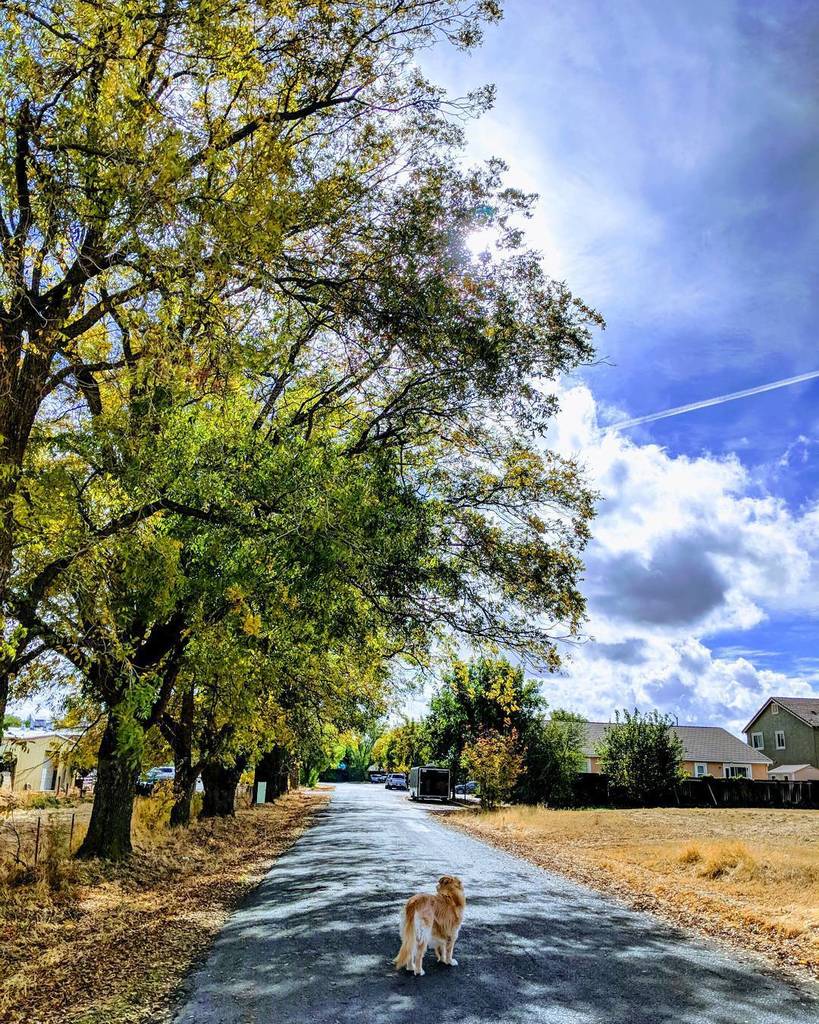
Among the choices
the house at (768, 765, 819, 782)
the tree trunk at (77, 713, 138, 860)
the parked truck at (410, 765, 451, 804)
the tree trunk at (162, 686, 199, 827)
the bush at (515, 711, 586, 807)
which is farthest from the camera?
the house at (768, 765, 819, 782)

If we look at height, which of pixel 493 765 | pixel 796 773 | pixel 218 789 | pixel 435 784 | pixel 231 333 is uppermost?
pixel 231 333

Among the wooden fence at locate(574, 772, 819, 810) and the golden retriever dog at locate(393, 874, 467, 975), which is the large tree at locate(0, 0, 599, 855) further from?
the wooden fence at locate(574, 772, 819, 810)

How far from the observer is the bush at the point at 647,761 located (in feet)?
143

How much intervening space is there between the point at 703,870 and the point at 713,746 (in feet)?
211

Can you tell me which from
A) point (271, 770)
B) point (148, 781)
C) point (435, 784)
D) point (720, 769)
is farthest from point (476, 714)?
point (720, 769)

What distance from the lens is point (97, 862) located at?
1336cm

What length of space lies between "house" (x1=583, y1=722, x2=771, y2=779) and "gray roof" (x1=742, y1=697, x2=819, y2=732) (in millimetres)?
4623

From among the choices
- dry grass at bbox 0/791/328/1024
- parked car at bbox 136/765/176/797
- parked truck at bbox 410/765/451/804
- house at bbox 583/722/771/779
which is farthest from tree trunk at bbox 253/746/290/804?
house at bbox 583/722/771/779

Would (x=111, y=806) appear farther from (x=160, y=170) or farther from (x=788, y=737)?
(x=788, y=737)

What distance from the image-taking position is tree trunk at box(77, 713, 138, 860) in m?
14.0

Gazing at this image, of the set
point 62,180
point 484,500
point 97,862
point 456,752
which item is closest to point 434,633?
point 484,500

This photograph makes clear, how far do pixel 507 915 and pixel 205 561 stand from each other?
20.5 feet

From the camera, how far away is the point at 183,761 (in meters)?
21.6

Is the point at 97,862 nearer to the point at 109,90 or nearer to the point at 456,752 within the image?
the point at 109,90
